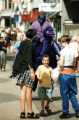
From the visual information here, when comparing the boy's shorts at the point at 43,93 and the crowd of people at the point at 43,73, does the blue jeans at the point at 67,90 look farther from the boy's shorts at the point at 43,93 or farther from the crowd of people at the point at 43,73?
the boy's shorts at the point at 43,93

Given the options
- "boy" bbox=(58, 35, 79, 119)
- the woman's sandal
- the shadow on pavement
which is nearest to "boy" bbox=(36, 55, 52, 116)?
the woman's sandal

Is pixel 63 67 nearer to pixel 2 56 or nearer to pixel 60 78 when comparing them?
pixel 60 78

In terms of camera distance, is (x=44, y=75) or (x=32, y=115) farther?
(x=44, y=75)

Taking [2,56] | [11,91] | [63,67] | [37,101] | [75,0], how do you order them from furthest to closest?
[75,0]
[2,56]
[11,91]
[37,101]
[63,67]

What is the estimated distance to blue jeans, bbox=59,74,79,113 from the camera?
12258 millimetres

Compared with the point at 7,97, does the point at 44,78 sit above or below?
above

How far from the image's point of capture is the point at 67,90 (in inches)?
485

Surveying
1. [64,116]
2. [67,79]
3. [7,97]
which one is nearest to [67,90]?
[67,79]

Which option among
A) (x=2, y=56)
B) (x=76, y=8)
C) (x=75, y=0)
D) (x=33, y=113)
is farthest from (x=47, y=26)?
(x=76, y=8)

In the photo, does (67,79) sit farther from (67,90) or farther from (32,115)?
(32,115)

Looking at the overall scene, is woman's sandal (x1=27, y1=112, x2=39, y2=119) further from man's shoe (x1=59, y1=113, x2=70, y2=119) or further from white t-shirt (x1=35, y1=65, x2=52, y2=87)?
white t-shirt (x1=35, y1=65, x2=52, y2=87)

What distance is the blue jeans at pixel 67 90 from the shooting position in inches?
483

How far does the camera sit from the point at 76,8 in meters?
41.9

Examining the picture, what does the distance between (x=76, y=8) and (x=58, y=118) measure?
29983mm
